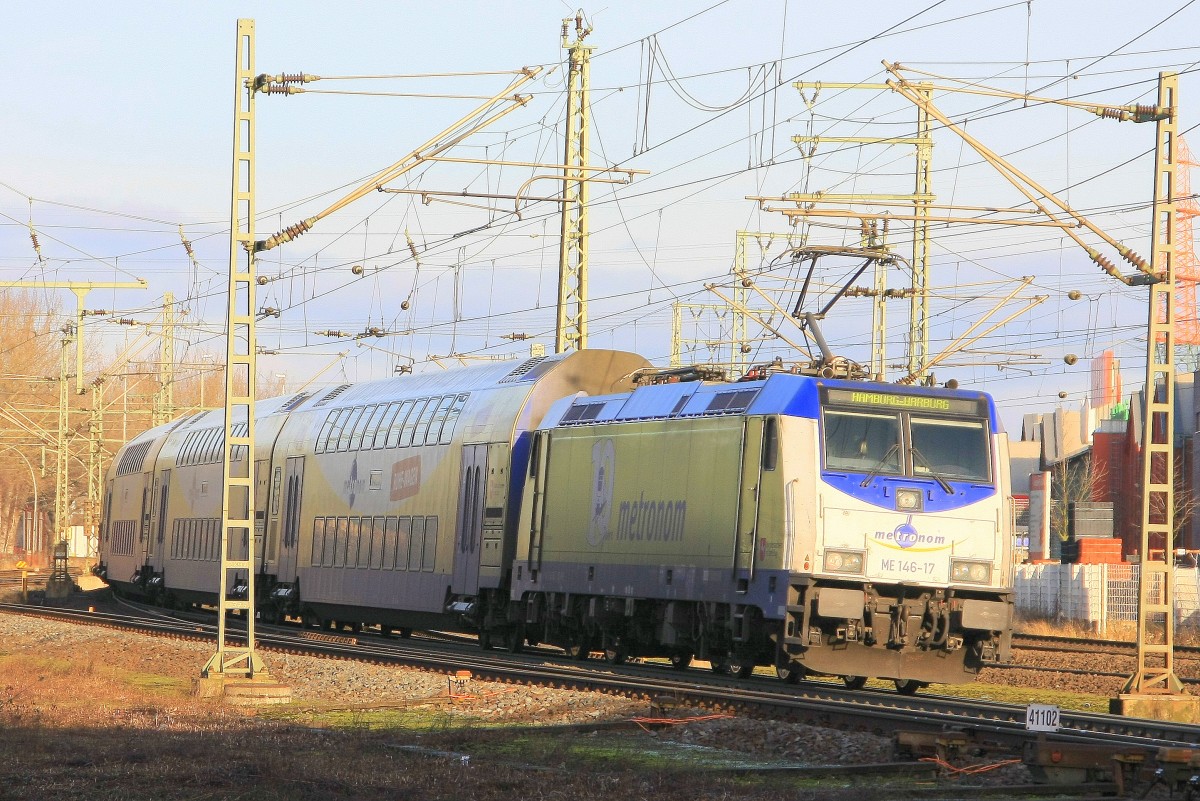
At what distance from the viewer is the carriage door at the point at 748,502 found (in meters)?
19.0

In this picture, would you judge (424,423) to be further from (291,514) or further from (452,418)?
(291,514)

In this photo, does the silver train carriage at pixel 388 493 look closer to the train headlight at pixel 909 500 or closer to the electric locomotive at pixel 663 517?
the electric locomotive at pixel 663 517

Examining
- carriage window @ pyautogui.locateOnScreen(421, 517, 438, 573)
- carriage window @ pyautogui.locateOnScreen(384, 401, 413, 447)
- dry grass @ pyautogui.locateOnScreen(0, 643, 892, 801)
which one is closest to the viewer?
dry grass @ pyautogui.locateOnScreen(0, 643, 892, 801)

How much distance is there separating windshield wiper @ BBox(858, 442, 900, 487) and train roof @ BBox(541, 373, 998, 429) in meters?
0.62

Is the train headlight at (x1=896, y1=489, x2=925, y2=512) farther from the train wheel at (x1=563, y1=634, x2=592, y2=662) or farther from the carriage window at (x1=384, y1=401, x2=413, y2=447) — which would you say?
the carriage window at (x1=384, y1=401, x2=413, y2=447)

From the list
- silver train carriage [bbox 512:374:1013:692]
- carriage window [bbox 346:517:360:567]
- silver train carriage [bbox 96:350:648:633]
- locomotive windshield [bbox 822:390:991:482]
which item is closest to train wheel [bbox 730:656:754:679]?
silver train carriage [bbox 512:374:1013:692]

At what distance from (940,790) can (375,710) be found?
721cm

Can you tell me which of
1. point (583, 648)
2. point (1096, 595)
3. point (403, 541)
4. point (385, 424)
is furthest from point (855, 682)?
point (1096, 595)

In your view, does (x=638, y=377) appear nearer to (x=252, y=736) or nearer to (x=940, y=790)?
(x=252, y=736)

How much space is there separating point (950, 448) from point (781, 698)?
4.31 meters

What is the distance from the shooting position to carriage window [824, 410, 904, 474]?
18656mm

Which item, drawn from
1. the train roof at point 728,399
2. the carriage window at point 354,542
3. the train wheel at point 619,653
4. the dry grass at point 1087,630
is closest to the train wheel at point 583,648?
the train wheel at point 619,653

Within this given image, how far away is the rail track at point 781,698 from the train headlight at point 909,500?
6.77 ft

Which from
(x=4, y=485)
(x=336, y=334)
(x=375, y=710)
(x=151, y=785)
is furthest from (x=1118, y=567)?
(x=4, y=485)
